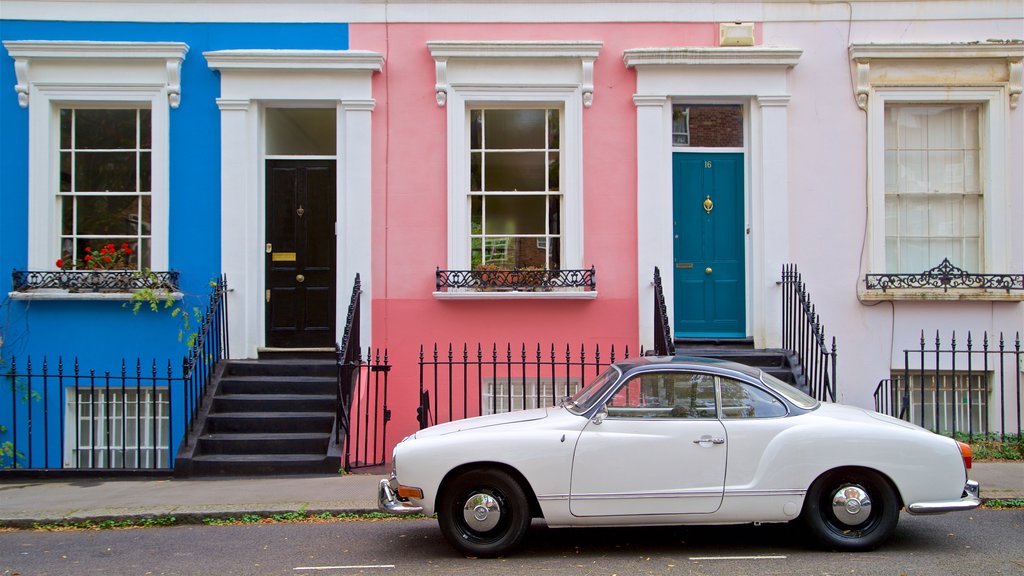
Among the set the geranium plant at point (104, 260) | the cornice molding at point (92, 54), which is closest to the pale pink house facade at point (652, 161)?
the cornice molding at point (92, 54)

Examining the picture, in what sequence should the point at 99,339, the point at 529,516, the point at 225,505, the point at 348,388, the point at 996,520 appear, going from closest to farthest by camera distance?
the point at 529,516 → the point at 996,520 → the point at 225,505 → the point at 348,388 → the point at 99,339

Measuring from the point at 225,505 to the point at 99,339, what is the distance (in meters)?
3.80

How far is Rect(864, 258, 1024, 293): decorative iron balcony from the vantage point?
10492mm

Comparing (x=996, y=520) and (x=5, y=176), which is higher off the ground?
(x=5, y=176)

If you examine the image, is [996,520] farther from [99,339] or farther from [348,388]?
[99,339]

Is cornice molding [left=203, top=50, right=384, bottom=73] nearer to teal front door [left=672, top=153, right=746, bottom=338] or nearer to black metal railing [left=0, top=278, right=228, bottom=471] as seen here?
black metal railing [left=0, top=278, right=228, bottom=471]

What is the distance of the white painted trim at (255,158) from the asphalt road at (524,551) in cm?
371

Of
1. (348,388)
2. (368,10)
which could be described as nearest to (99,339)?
(348,388)

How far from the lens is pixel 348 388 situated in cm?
962

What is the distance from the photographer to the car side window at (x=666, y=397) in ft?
20.9

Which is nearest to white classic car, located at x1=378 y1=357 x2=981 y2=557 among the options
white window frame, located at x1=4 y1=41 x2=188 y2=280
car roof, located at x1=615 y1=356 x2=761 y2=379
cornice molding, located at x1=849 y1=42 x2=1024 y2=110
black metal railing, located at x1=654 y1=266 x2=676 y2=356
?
car roof, located at x1=615 y1=356 x2=761 y2=379

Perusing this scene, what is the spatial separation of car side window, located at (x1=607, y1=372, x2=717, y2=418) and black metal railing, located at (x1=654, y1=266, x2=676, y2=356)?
2.74 metres

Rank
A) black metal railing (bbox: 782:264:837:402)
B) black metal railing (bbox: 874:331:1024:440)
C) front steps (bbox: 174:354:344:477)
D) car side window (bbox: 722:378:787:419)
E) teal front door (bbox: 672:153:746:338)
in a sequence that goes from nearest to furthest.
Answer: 1. car side window (bbox: 722:378:787:419)
2. front steps (bbox: 174:354:344:477)
3. black metal railing (bbox: 782:264:837:402)
4. black metal railing (bbox: 874:331:1024:440)
5. teal front door (bbox: 672:153:746:338)

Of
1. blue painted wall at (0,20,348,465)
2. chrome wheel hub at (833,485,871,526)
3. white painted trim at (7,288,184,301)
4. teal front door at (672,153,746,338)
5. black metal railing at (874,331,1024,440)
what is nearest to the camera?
chrome wheel hub at (833,485,871,526)
